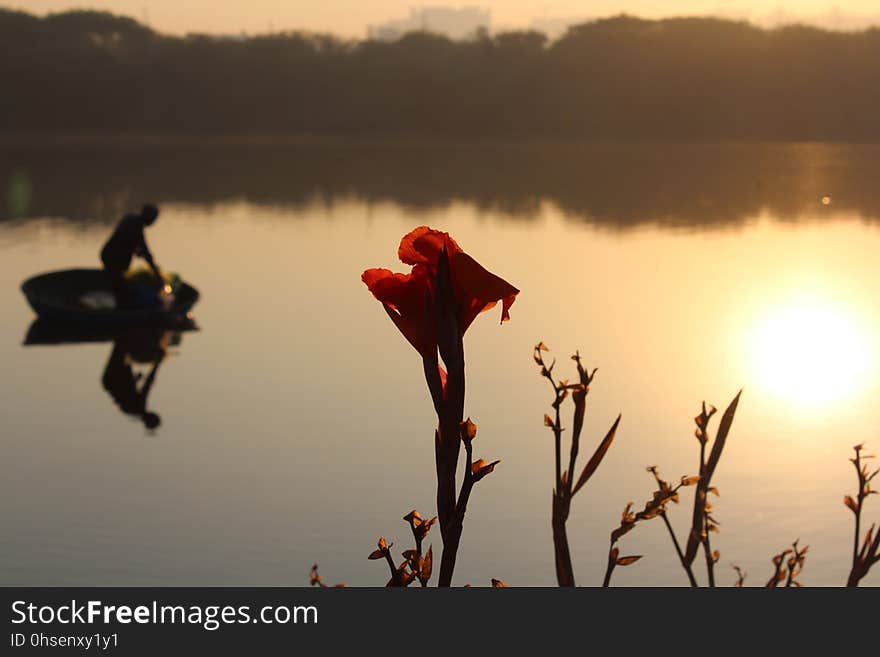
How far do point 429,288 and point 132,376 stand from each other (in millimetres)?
24292

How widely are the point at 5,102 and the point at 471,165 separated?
5771 centimetres

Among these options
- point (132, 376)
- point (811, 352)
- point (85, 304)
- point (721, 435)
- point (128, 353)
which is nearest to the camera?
point (721, 435)

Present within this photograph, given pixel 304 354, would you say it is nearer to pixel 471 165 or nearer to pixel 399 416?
pixel 399 416

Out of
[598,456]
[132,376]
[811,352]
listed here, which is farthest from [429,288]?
[811,352]

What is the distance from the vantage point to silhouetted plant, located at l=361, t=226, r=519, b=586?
1.34 metres

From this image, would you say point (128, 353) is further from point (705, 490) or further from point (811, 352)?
point (705, 490)

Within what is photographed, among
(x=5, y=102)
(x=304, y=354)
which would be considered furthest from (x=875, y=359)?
(x=5, y=102)

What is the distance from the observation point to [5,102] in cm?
13925

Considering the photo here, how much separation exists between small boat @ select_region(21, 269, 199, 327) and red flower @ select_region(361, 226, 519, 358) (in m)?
22.3

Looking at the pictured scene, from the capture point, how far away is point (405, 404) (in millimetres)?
21156

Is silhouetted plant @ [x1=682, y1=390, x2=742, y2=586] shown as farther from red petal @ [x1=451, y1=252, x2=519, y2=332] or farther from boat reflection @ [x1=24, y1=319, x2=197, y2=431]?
boat reflection @ [x1=24, y1=319, x2=197, y2=431]

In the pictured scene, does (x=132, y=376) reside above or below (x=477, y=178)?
below

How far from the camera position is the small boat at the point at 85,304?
2338 cm

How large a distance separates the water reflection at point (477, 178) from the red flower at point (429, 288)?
54.8 meters
